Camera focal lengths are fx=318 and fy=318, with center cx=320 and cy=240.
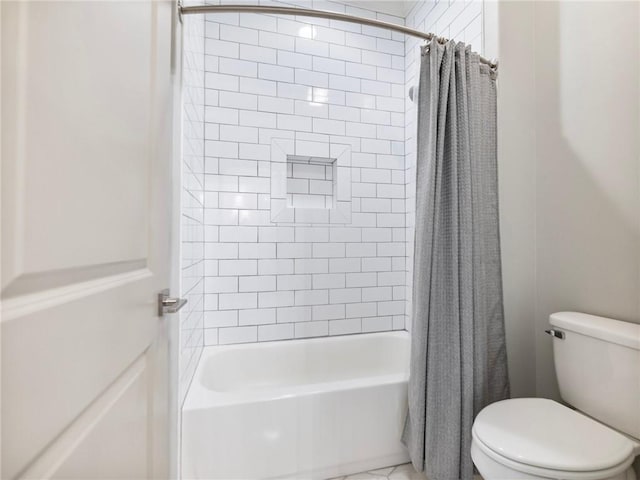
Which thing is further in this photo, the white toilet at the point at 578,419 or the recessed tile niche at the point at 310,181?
the recessed tile niche at the point at 310,181

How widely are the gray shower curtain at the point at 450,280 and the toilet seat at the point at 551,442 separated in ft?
0.72

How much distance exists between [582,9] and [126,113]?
2.01m

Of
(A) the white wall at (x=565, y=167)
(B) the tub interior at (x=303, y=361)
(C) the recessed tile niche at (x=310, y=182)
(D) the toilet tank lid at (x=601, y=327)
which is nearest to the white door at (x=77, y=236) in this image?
(B) the tub interior at (x=303, y=361)

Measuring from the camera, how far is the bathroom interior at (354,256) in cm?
49

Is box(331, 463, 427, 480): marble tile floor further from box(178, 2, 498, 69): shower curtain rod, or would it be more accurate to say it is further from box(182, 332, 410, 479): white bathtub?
box(178, 2, 498, 69): shower curtain rod

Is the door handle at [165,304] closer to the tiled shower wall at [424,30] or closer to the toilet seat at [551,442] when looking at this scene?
the toilet seat at [551,442]

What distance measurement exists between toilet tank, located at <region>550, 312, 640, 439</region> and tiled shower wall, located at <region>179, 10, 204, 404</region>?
5.17 ft

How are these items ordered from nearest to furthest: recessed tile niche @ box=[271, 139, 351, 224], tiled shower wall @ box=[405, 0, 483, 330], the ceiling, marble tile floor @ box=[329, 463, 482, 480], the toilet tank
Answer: the toilet tank
marble tile floor @ box=[329, 463, 482, 480]
tiled shower wall @ box=[405, 0, 483, 330]
recessed tile niche @ box=[271, 139, 351, 224]
the ceiling

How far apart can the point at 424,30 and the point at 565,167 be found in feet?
4.51

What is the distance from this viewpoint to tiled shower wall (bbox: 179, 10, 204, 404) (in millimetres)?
1271

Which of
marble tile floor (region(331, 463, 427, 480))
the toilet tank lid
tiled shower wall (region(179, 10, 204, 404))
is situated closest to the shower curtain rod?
tiled shower wall (region(179, 10, 204, 404))

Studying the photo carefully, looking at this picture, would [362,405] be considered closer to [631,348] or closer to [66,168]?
[631,348]

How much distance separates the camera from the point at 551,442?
1030mm

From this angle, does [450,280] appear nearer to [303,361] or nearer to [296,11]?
[303,361]
